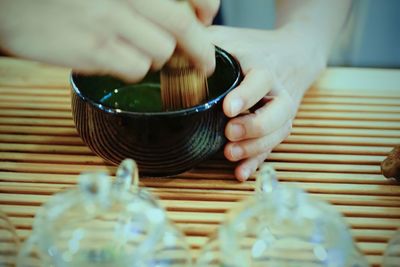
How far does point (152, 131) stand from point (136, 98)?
136 millimetres

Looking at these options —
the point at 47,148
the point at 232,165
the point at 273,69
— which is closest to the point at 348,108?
the point at 273,69

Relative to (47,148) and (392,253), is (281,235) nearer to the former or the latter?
(392,253)

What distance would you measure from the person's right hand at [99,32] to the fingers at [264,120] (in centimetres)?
12

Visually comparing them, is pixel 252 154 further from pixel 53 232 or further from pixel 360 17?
pixel 360 17

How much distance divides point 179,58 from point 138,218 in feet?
0.80

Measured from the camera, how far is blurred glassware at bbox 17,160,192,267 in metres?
0.54

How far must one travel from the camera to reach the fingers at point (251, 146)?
2.56 ft

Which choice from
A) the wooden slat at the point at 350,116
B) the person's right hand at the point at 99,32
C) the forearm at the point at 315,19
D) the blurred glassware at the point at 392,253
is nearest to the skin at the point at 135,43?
the person's right hand at the point at 99,32

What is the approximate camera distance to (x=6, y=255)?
0.60 m

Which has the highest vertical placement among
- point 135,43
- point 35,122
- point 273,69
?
point 135,43

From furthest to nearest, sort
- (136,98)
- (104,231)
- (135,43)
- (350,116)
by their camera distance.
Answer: (350,116) → (136,98) → (135,43) → (104,231)

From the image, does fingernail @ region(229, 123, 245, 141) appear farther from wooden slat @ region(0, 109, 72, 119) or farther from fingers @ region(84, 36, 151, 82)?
wooden slat @ region(0, 109, 72, 119)

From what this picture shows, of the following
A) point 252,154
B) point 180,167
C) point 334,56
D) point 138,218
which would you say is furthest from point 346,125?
point 334,56

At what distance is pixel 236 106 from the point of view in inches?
28.3
